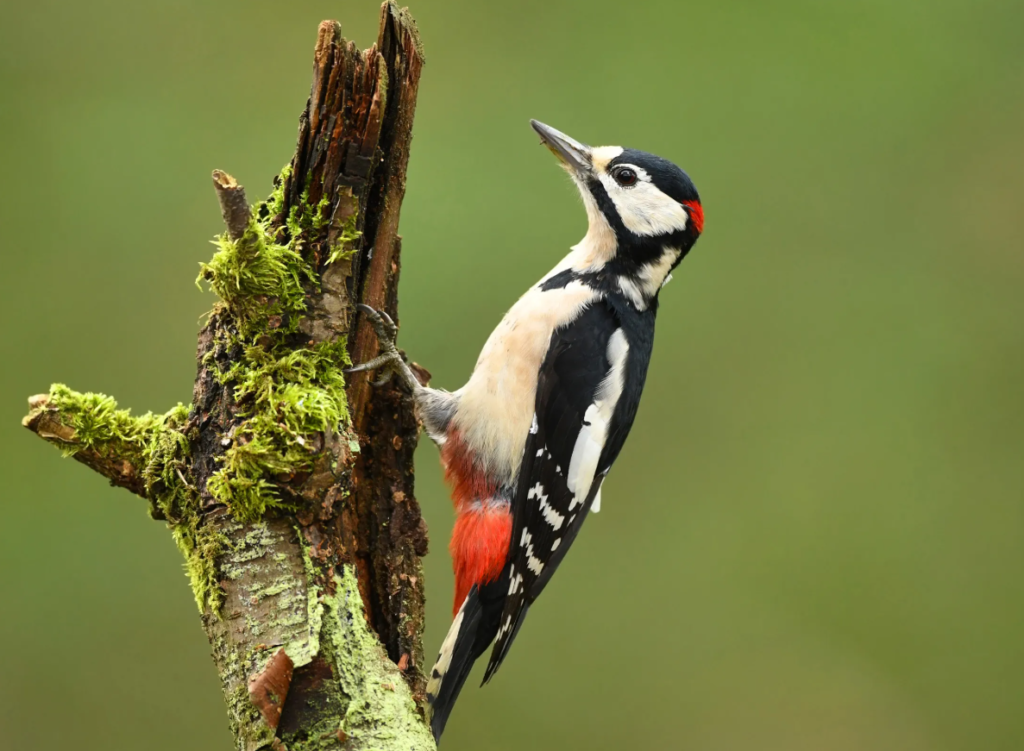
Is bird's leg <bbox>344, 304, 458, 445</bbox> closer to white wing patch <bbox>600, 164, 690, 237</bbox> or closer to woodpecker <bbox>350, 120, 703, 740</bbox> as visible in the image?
woodpecker <bbox>350, 120, 703, 740</bbox>

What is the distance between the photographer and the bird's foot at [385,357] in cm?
215

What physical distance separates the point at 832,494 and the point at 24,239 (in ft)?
10.8

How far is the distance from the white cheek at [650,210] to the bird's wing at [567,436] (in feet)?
0.89

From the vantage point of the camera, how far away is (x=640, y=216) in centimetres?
267

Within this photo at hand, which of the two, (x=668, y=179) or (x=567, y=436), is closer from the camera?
(x=567, y=436)

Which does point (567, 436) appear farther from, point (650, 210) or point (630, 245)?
point (650, 210)

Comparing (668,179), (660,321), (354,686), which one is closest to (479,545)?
(354,686)

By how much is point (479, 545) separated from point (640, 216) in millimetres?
951

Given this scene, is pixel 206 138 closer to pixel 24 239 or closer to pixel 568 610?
pixel 24 239

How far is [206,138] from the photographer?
13.4ft

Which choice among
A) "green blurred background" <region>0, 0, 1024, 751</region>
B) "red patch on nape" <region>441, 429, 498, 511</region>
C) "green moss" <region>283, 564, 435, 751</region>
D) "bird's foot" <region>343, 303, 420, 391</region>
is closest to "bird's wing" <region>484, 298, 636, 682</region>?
"red patch on nape" <region>441, 429, 498, 511</region>

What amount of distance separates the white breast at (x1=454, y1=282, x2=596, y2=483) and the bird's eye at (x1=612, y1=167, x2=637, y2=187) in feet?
1.36

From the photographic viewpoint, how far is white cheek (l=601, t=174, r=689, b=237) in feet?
8.77

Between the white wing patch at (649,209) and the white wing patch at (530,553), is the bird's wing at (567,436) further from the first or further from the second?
the white wing patch at (649,209)
